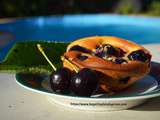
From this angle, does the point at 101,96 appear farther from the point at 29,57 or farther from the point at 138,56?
the point at 29,57

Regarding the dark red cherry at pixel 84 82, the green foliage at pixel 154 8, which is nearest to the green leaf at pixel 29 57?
the dark red cherry at pixel 84 82

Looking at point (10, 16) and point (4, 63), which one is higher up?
point (4, 63)

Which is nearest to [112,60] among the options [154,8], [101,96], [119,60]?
[119,60]

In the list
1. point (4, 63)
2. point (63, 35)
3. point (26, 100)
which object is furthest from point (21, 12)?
point (26, 100)

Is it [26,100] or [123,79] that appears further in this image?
[26,100]

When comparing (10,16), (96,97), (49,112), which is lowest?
(10,16)

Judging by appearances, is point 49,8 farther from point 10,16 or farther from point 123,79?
point 123,79

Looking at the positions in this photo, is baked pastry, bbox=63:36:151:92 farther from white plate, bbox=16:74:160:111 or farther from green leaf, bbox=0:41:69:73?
green leaf, bbox=0:41:69:73
